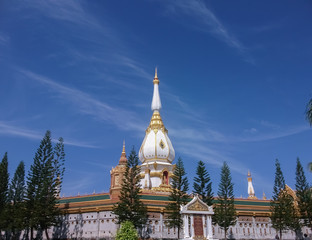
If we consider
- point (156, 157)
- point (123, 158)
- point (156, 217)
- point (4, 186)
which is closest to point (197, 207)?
point (156, 217)

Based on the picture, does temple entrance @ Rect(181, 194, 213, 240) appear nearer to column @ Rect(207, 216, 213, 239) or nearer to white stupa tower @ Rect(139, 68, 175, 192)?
column @ Rect(207, 216, 213, 239)

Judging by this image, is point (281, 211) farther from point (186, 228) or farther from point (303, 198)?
point (186, 228)

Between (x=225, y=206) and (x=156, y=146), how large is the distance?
15.7 meters

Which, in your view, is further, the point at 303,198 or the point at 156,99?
the point at 156,99

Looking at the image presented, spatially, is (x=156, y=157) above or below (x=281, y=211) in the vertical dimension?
above

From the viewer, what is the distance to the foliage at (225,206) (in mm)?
29438

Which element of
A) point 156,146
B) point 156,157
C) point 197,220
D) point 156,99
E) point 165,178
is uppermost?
point 156,99

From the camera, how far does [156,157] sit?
4353 cm

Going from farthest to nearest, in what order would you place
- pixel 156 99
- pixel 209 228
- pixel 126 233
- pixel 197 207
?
pixel 156 99
pixel 197 207
pixel 209 228
pixel 126 233

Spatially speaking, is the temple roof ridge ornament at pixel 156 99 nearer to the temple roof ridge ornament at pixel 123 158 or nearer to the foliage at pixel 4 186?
the temple roof ridge ornament at pixel 123 158

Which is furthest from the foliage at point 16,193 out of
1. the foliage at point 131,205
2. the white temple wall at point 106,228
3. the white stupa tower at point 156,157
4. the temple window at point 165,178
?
the temple window at point 165,178

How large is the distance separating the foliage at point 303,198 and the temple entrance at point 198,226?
13.0 m

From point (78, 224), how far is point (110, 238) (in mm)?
4170

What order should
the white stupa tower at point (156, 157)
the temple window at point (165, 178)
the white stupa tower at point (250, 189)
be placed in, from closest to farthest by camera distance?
the white stupa tower at point (156, 157), the temple window at point (165, 178), the white stupa tower at point (250, 189)
